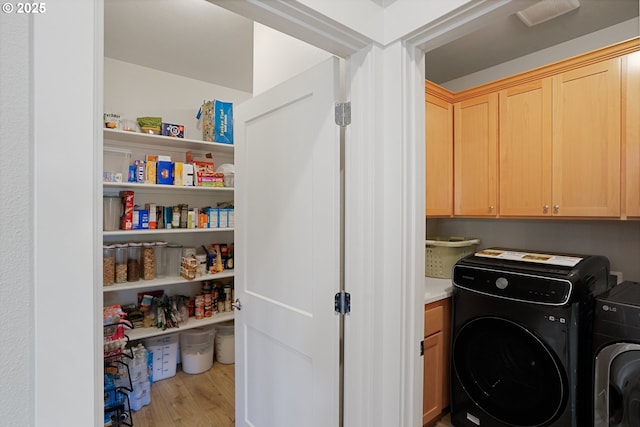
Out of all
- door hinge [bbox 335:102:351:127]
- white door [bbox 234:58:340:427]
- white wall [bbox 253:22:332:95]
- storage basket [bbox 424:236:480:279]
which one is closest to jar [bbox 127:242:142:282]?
white door [bbox 234:58:340:427]

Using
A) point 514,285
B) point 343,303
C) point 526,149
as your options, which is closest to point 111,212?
point 343,303

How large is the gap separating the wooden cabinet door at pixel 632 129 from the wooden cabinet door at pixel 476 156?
0.68 metres

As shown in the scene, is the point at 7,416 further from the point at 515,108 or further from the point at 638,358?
the point at 515,108

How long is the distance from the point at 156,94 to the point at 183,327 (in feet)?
6.62

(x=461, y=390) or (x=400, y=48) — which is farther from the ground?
(x=400, y=48)

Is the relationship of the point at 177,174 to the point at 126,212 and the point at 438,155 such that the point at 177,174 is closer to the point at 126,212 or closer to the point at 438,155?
the point at 126,212

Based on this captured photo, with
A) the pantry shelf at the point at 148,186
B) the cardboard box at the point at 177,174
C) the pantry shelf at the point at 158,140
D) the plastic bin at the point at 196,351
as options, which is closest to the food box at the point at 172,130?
the pantry shelf at the point at 158,140

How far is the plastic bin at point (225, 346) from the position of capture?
2.91 m

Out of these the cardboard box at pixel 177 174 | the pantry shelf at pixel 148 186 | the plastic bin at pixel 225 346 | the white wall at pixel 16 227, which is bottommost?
the plastic bin at pixel 225 346

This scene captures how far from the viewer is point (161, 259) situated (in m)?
2.78

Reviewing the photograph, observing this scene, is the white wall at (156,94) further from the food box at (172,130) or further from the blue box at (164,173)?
the blue box at (164,173)

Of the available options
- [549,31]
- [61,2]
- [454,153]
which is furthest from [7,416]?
[549,31]

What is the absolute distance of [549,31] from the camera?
2076 millimetres

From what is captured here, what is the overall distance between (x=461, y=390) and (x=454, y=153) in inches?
64.9
